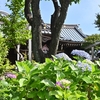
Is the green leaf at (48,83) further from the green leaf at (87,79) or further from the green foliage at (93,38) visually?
the green foliage at (93,38)

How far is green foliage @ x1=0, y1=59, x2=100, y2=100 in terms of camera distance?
183 cm

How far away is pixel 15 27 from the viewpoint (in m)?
15.3

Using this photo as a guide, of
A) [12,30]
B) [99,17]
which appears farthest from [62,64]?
[99,17]

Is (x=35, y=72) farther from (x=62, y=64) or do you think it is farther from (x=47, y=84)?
(x=62, y=64)

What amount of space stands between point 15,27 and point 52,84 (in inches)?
536

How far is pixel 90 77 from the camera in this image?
1976mm

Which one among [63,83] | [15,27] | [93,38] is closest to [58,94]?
[63,83]

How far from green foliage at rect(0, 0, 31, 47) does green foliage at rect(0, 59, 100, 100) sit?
13159 millimetres

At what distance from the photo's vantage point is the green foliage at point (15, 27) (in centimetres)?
1518

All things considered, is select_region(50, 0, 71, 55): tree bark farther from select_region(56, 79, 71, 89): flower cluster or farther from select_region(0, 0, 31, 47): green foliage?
select_region(0, 0, 31, 47): green foliage

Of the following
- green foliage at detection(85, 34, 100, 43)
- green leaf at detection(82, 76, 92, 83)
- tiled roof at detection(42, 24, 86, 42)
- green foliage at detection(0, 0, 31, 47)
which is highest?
green leaf at detection(82, 76, 92, 83)

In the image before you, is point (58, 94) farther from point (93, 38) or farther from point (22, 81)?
point (93, 38)

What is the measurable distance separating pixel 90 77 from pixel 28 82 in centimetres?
42

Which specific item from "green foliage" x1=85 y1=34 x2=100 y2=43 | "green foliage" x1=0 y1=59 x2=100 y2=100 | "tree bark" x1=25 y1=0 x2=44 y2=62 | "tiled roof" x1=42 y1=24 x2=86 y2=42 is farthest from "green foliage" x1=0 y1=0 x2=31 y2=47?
"green foliage" x1=0 y1=59 x2=100 y2=100
